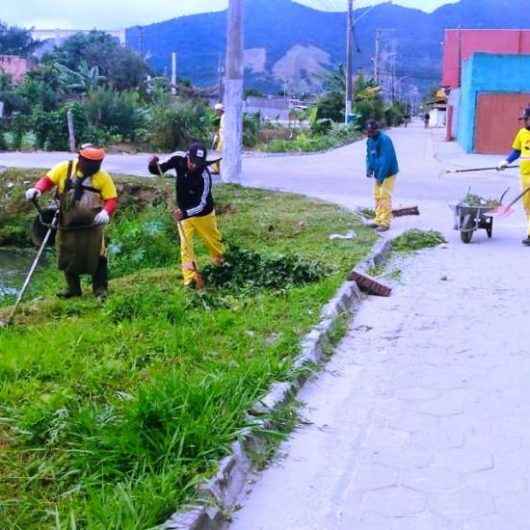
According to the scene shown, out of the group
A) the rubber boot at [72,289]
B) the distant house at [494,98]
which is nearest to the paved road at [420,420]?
the rubber boot at [72,289]

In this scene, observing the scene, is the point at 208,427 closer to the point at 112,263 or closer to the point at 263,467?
the point at 263,467

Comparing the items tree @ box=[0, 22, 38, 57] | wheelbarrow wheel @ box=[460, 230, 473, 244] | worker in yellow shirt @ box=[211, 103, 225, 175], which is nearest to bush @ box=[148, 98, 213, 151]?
worker in yellow shirt @ box=[211, 103, 225, 175]

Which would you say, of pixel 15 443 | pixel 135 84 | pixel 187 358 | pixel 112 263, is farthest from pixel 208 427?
pixel 135 84

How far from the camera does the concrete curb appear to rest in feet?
12.0

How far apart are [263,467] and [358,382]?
64.6 inches

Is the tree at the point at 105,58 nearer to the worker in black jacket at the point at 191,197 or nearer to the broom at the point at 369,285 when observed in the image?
the worker in black jacket at the point at 191,197

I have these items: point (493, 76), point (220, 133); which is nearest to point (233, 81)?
point (220, 133)

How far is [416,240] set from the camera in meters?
11.4

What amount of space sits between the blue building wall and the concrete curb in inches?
990

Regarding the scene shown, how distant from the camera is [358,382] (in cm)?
594

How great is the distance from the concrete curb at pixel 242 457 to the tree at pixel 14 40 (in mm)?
80475

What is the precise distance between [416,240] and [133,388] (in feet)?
22.6

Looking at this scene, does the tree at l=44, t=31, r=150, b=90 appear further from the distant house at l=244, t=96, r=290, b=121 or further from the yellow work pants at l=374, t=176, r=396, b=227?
the yellow work pants at l=374, t=176, r=396, b=227

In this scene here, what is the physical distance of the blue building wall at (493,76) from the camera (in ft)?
98.1
